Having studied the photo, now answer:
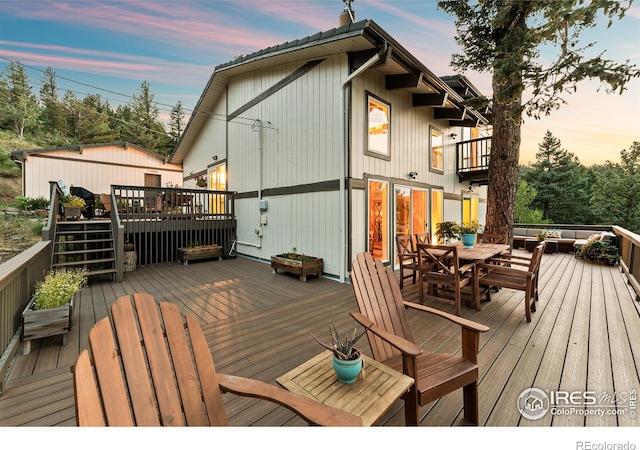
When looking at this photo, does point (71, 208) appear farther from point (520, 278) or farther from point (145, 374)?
point (520, 278)

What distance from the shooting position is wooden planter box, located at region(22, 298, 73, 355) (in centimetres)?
246

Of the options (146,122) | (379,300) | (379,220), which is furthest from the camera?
(146,122)

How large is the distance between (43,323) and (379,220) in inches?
211

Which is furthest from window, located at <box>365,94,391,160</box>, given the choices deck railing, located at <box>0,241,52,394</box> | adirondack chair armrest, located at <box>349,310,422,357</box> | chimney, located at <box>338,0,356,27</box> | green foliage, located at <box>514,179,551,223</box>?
green foliage, located at <box>514,179,551,223</box>

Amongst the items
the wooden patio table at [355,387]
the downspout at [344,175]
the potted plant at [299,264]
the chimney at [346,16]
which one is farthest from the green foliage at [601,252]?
the wooden patio table at [355,387]

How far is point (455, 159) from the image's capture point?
873 cm

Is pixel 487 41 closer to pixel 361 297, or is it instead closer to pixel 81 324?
pixel 361 297

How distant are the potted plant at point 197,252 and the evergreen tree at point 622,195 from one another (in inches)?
1018

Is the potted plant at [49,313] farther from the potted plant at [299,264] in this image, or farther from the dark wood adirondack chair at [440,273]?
the dark wood adirondack chair at [440,273]

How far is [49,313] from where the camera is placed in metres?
2.55

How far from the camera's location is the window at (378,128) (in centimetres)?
548

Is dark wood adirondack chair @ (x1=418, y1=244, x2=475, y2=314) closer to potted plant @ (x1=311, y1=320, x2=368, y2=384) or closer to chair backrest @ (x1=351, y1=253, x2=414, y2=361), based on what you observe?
chair backrest @ (x1=351, y1=253, x2=414, y2=361)

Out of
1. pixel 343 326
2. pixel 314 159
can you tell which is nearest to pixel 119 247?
pixel 314 159
